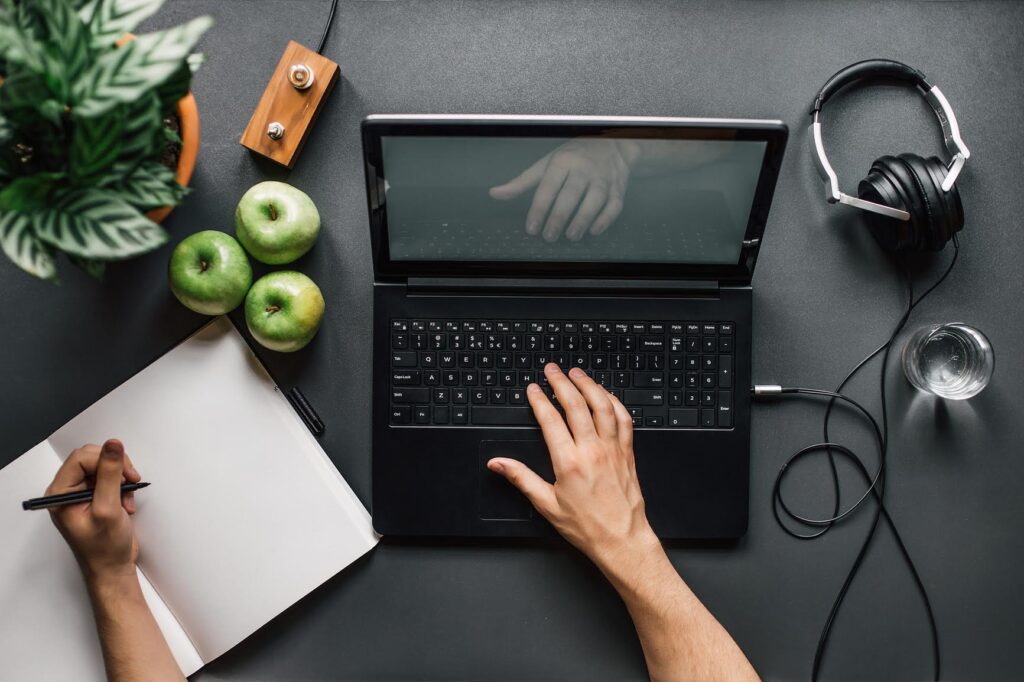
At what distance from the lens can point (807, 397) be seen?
888 millimetres

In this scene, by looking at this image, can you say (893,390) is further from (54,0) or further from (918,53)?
(54,0)

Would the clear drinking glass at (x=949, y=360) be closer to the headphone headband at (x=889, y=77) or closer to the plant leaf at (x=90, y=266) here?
the headphone headband at (x=889, y=77)

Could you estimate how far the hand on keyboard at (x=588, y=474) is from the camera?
81 centimetres

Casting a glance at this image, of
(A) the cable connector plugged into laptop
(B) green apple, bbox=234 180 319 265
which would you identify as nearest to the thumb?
(B) green apple, bbox=234 180 319 265

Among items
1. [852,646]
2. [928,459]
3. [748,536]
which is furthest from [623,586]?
[928,459]

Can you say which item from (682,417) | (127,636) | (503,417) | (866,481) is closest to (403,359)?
(503,417)

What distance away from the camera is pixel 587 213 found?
0.76 metres

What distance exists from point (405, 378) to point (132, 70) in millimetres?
438

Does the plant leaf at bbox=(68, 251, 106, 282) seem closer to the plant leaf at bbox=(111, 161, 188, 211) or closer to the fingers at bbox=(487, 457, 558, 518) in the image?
the plant leaf at bbox=(111, 161, 188, 211)

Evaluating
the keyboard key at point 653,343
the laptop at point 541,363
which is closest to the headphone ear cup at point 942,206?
the laptop at point 541,363

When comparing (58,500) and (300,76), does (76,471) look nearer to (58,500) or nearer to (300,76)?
(58,500)

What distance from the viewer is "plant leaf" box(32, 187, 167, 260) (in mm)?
508

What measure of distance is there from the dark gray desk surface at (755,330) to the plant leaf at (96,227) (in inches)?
13.2

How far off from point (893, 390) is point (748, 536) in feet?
0.87
